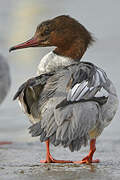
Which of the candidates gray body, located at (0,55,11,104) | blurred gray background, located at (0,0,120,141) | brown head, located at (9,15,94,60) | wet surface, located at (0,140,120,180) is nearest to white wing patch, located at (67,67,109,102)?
wet surface, located at (0,140,120,180)

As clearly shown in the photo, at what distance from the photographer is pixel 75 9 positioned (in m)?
18.5

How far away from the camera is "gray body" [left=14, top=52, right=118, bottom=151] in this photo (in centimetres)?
469

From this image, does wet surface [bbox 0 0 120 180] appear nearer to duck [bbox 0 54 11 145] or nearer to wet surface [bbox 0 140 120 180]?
wet surface [bbox 0 140 120 180]

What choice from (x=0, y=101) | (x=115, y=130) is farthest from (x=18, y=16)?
(x=115, y=130)

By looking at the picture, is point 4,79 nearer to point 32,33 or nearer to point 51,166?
point 51,166

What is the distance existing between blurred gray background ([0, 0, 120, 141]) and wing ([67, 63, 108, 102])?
2.27 meters

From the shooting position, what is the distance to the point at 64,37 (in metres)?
6.09

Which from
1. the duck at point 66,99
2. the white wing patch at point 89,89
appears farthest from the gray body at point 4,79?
the white wing patch at point 89,89

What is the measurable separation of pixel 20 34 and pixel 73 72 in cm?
1067

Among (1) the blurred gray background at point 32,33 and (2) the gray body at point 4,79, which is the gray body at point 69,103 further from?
(2) the gray body at point 4,79

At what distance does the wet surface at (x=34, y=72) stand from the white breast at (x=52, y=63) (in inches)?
34.9

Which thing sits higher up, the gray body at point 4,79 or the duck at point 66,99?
the duck at point 66,99

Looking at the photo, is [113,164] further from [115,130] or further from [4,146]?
[115,130]

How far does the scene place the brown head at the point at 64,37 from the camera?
6.04 meters
